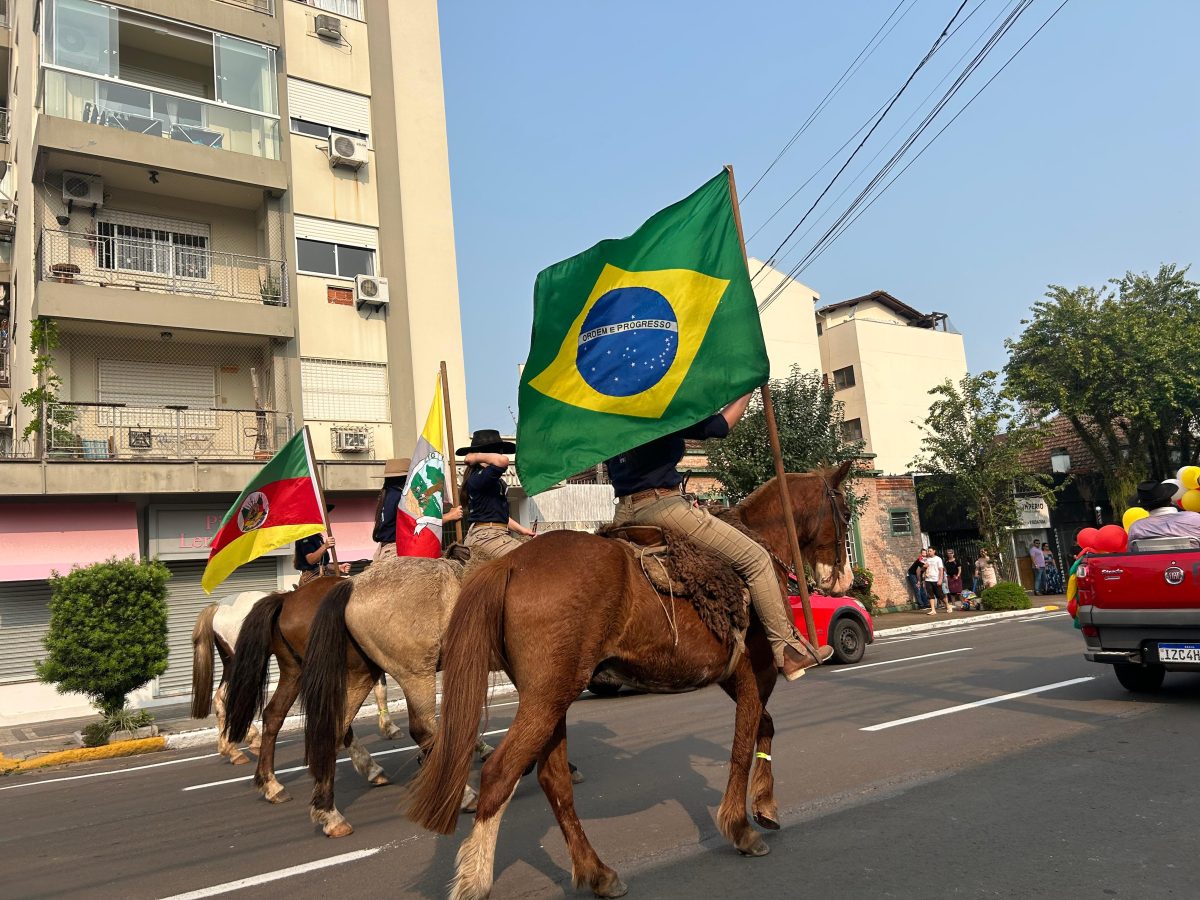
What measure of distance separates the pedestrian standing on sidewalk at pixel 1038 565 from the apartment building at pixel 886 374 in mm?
10249

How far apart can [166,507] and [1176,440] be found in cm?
3393

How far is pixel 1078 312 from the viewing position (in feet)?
101

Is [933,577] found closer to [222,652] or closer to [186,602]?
[186,602]

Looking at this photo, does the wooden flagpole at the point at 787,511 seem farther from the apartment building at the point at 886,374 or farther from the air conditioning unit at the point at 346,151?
the apartment building at the point at 886,374

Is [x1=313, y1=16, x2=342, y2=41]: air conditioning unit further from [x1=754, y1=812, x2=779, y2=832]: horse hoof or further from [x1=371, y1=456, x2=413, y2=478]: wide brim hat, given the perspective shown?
[x1=754, y1=812, x2=779, y2=832]: horse hoof

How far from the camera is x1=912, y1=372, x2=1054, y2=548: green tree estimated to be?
2491cm

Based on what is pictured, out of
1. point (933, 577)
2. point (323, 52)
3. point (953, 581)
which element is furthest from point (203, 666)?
point (953, 581)

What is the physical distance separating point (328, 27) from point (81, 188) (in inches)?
313

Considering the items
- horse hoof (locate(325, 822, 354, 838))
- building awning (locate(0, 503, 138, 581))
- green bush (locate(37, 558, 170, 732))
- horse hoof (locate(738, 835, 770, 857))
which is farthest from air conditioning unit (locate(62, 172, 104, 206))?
horse hoof (locate(738, 835, 770, 857))

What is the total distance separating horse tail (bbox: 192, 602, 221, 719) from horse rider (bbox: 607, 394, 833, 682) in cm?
638

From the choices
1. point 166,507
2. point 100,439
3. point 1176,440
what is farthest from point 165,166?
point 1176,440

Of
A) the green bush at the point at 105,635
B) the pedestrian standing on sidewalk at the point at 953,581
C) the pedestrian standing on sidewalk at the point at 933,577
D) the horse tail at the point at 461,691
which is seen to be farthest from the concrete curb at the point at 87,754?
the pedestrian standing on sidewalk at the point at 953,581

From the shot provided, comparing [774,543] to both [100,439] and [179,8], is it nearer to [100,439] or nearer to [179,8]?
[100,439]

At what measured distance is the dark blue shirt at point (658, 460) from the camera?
15.4 feet
